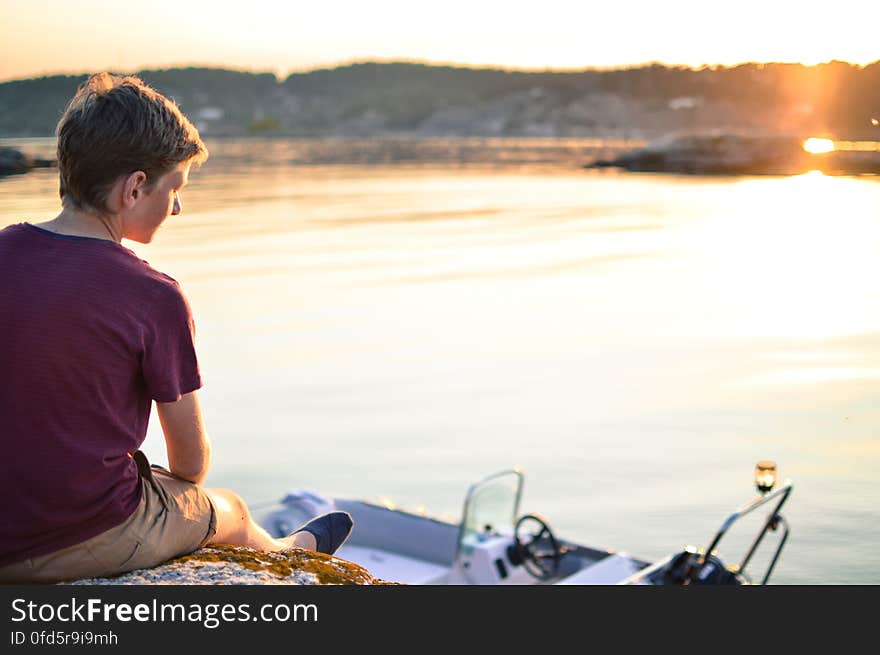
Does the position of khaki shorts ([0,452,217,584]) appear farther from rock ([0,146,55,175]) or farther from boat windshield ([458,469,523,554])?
rock ([0,146,55,175])

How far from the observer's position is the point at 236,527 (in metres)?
2.46

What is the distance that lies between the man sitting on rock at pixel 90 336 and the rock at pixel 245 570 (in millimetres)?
144

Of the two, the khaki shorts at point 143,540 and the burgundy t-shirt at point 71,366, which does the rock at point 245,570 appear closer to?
the khaki shorts at point 143,540

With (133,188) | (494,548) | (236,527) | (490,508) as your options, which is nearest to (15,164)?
(490,508)

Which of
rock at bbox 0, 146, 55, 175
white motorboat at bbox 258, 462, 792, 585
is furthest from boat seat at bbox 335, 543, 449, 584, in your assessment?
rock at bbox 0, 146, 55, 175

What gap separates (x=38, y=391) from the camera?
6.21ft

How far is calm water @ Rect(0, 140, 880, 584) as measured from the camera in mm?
19016

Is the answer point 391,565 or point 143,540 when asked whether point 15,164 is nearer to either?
point 391,565

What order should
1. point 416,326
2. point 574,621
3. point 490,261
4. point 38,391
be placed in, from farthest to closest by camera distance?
1. point 490,261
2. point 416,326
3. point 574,621
4. point 38,391

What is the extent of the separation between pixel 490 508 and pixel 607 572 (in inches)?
42.8

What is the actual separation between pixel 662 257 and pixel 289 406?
2413 centimetres

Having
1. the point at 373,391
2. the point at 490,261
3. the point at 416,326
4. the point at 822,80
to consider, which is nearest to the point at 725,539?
the point at 373,391

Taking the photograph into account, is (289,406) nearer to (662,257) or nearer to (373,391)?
(373,391)

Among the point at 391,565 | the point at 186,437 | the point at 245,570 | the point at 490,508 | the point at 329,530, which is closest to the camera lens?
the point at 186,437
